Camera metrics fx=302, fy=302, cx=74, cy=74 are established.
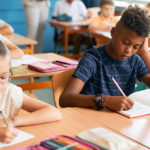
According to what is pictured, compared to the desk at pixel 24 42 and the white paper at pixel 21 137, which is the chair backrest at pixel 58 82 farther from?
the desk at pixel 24 42

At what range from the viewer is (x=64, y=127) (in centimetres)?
122

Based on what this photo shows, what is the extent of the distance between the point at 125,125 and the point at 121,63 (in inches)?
22.5

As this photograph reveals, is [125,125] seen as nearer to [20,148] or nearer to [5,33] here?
[20,148]

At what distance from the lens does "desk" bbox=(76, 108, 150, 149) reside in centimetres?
119

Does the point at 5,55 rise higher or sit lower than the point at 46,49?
higher

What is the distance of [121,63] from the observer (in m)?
1.79

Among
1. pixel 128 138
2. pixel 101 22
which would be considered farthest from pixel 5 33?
pixel 128 138

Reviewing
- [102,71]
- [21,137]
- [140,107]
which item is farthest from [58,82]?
[21,137]

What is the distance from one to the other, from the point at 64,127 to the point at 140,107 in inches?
17.7

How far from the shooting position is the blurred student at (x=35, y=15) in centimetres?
519

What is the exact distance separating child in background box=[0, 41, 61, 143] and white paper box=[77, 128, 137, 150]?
0.67 feet

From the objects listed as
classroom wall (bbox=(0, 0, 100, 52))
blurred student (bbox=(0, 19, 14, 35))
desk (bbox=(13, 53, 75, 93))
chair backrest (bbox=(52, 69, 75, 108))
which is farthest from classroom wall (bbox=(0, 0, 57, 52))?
chair backrest (bbox=(52, 69, 75, 108))

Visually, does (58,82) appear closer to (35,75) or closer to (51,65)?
(35,75)

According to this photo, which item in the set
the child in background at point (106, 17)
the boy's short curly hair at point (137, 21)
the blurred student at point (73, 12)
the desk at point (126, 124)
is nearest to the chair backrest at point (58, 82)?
the desk at point (126, 124)
